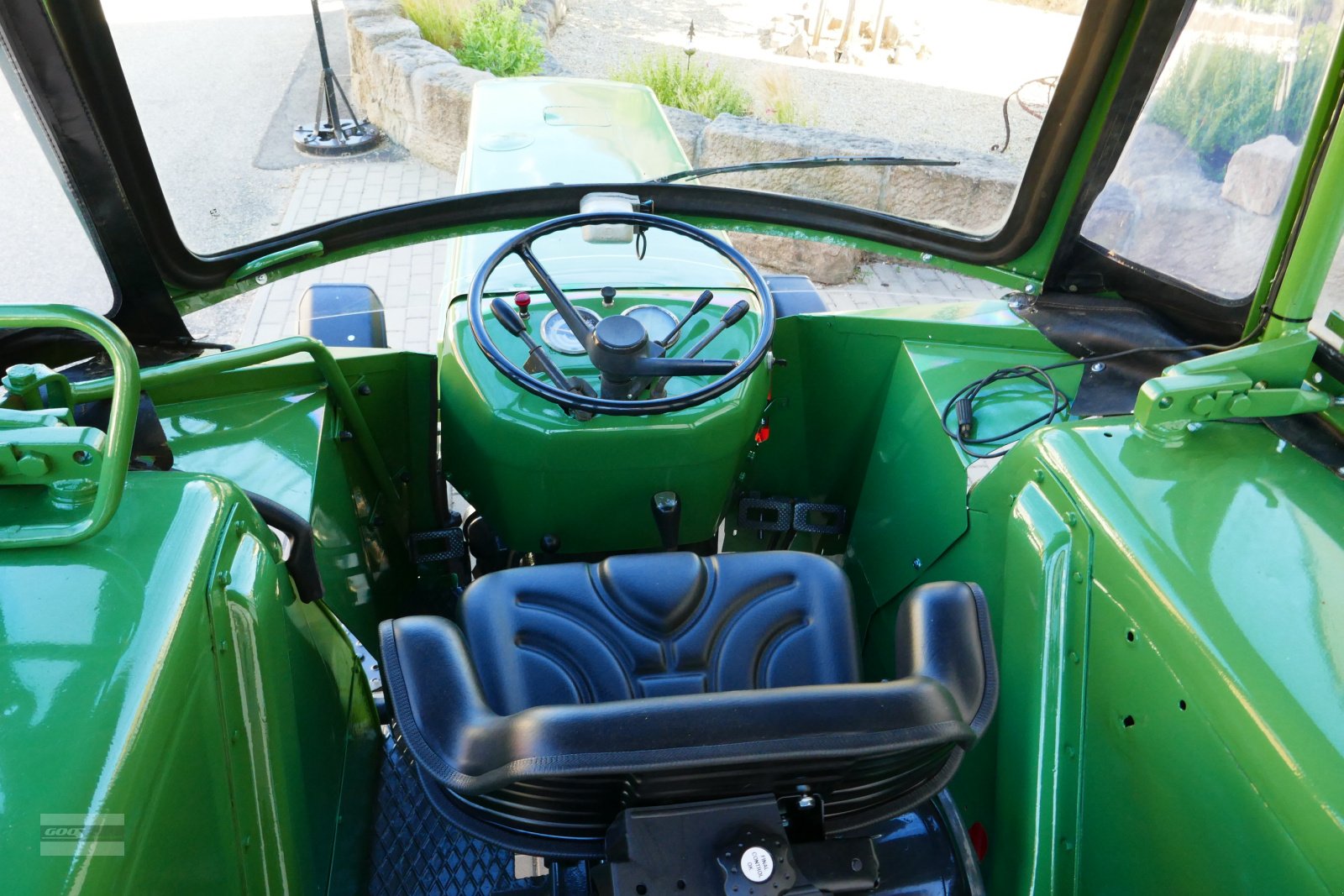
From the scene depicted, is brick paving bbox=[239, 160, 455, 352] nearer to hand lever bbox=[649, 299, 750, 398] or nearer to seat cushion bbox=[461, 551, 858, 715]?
hand lever bbox=[649, 299, 750, 398]

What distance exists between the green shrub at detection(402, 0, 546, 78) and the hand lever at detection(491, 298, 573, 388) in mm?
4088

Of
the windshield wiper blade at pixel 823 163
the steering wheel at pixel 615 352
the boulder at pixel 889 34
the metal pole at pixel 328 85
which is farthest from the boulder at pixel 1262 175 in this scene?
the boulder at pixel 889 34

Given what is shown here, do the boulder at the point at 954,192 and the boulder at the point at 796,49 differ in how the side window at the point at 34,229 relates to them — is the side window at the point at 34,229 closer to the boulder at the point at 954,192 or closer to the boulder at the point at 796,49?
the boulder at the point at 954,192

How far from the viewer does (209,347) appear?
2.04 meters

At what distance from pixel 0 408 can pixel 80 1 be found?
2.48ft

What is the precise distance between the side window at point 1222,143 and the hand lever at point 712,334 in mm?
807

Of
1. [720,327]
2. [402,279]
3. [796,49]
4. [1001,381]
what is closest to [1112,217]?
[1001,381]

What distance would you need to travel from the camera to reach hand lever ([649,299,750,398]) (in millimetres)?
1925

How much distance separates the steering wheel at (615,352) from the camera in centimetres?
179

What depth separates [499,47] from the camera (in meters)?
5.73

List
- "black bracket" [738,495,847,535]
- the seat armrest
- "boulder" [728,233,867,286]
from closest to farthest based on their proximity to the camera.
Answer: the seat armrest < "black bracket" [738,495,847,535] < "boulder" [728,233,867,286]

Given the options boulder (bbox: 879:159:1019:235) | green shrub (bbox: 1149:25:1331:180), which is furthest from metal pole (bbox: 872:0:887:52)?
green shrub (bbox: 1149:25:1331:180)

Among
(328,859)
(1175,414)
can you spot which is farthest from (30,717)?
(1175,414)

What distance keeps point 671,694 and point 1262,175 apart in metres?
1.33
